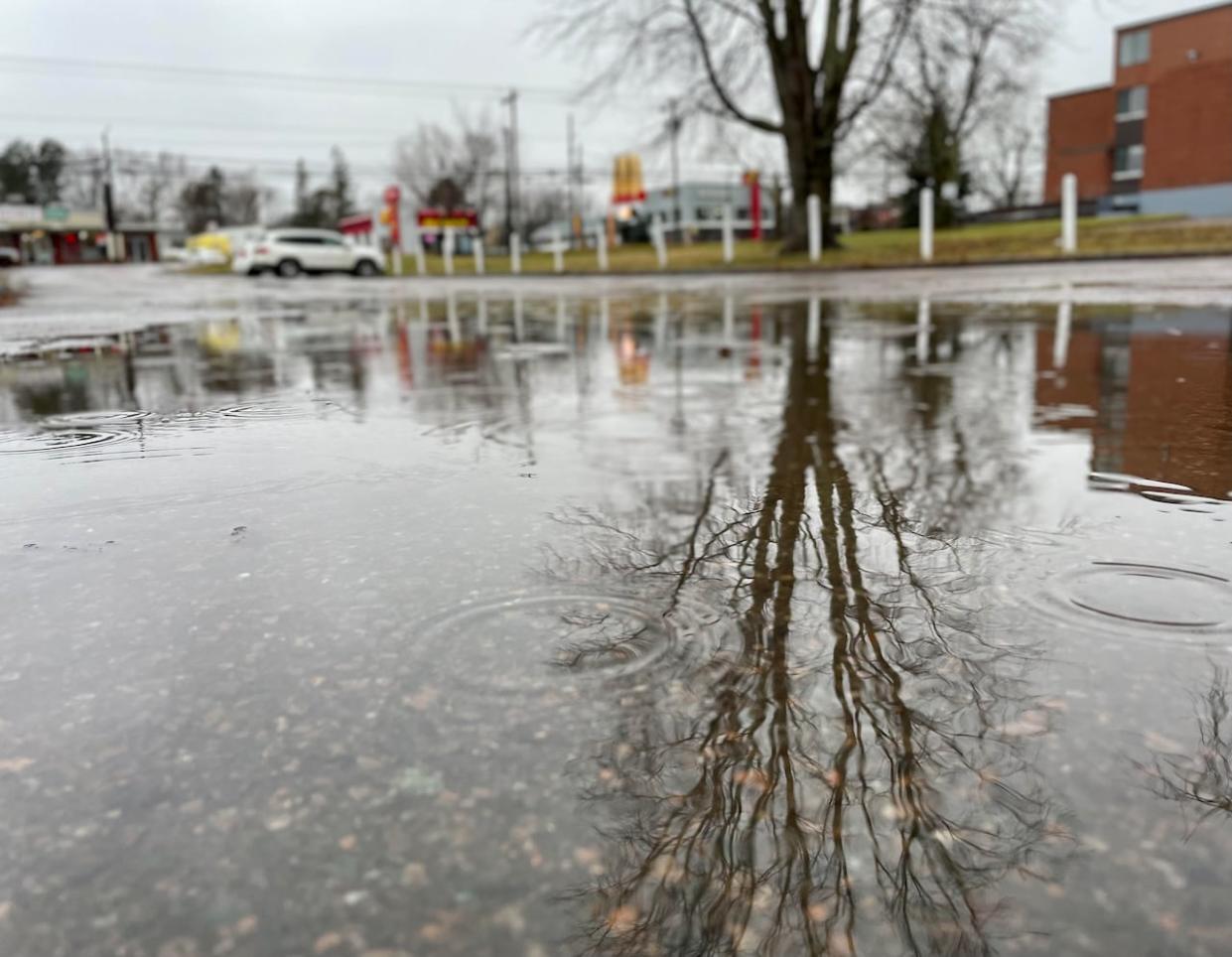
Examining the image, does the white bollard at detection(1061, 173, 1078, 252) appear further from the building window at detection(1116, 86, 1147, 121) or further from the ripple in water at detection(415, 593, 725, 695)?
the building window at detection(1116, 86, 1147, 121)

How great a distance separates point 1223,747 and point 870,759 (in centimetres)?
59

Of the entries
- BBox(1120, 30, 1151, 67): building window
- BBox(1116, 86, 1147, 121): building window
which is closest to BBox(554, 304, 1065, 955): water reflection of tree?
BBox(1120, 30, 1151, 67): building window

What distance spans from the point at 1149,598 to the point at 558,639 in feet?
4.37

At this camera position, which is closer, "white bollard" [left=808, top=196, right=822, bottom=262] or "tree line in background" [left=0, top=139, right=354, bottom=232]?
"white bollard" [left=808, top=196, right=822, bottom=262]

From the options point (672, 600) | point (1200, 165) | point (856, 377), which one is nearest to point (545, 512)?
point (672, 600)

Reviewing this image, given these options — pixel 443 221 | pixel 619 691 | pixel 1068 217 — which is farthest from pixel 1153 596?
pixel 443 221

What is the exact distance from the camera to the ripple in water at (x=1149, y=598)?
2137 mm

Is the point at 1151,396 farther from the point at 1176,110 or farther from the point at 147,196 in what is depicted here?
the point at 147,196

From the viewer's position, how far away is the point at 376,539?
2.80 meters

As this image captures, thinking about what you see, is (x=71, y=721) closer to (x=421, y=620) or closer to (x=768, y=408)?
(x=421, y=620)

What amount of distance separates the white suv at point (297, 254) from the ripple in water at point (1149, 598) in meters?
37.9

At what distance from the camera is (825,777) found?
61.6 inches

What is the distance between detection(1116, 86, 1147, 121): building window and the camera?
5462 centimetres

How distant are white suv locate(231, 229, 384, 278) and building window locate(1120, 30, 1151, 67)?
1602 inches
